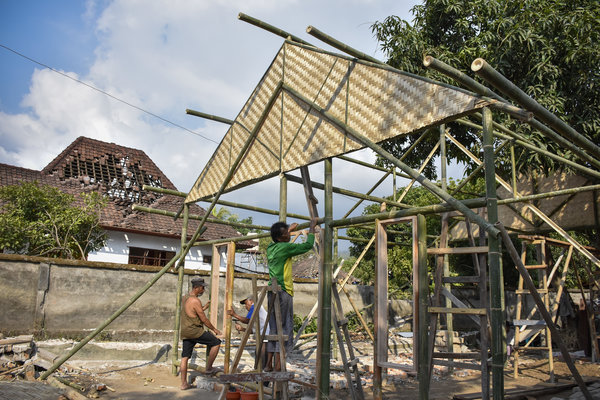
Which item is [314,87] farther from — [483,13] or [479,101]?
[483,13]

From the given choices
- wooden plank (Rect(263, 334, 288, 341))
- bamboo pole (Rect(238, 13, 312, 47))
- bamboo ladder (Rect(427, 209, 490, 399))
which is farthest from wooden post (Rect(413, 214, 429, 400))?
bamboo pole (Rect(238, 13, 312, 47))

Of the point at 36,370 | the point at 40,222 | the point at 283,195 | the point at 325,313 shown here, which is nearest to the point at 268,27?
the point at 283,195

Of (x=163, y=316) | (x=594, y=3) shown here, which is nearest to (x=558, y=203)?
(x=594, y=3)

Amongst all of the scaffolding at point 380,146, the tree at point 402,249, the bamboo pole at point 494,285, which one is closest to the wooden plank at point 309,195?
the scaffolding at point 380,146

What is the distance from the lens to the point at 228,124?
7.50m

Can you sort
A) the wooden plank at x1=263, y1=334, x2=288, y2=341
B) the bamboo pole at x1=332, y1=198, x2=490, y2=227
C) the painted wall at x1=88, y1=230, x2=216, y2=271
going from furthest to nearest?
the painted wall at x1=88, y1=230, x2=216, y2=271
the wooden plank at x1=263, y1=334, x2=288, y2=341
the bamboo pole at x1=332, y1=198, x2=490, y2=227

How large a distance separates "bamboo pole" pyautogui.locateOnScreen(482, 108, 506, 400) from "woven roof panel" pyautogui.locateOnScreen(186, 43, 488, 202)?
358 mm

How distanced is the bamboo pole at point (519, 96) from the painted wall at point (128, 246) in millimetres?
13877

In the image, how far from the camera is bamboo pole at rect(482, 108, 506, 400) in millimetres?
3330

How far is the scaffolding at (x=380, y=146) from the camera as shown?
352cm

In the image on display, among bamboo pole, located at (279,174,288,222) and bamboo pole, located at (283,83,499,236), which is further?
bamboo pole, located at (279,174,288,222)

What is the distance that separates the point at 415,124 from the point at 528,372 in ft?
21.3

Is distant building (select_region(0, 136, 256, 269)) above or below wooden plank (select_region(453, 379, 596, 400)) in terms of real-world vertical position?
above

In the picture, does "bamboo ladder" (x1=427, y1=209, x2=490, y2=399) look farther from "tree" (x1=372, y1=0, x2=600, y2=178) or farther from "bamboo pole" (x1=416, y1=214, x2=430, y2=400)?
"tree" (x1=372, y1=0, x2=600, y2=178)
